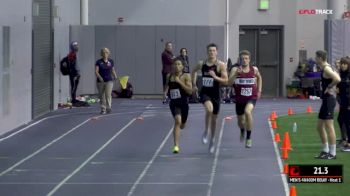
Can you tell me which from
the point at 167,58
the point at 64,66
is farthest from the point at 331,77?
the point at 167,58

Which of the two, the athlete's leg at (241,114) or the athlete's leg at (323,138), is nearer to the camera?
the athlete's leg at (323,138)

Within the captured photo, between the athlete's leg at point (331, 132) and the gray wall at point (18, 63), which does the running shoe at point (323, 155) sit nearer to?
the athlete's leg at point (331, 132)

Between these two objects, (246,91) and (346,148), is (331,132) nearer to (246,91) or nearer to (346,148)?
(346,148)

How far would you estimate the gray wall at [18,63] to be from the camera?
24484 mm

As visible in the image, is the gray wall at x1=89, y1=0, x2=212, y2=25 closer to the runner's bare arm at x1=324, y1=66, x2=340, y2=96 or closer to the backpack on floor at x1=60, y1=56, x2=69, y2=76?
the backpack on floor at x1=60, y1=56, x2=69, y2=76

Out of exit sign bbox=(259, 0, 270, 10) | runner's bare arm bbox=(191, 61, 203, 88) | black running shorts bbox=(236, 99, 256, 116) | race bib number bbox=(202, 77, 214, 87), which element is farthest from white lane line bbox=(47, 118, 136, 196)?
exit sign bbox=(259, 0, 270, 10)

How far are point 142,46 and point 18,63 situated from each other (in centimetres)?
1237

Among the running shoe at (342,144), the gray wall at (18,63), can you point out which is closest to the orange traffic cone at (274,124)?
the running shoe at (342,144)

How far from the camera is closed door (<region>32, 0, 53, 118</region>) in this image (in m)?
28.4

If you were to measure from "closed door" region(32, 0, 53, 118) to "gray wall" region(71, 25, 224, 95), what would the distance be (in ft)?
22.5

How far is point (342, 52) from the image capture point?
3412cm

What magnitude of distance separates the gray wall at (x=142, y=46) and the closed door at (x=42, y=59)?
6850mm

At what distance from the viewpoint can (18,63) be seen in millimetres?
25984

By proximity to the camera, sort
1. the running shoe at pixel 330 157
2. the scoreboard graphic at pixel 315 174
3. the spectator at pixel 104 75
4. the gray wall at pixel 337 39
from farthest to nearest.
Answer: the gray wall at pixel 337 39 → the spectator at pixel 104 75 → the running shoe at pixel 330 157 → the scoreboard graphic at pixel 315 174
